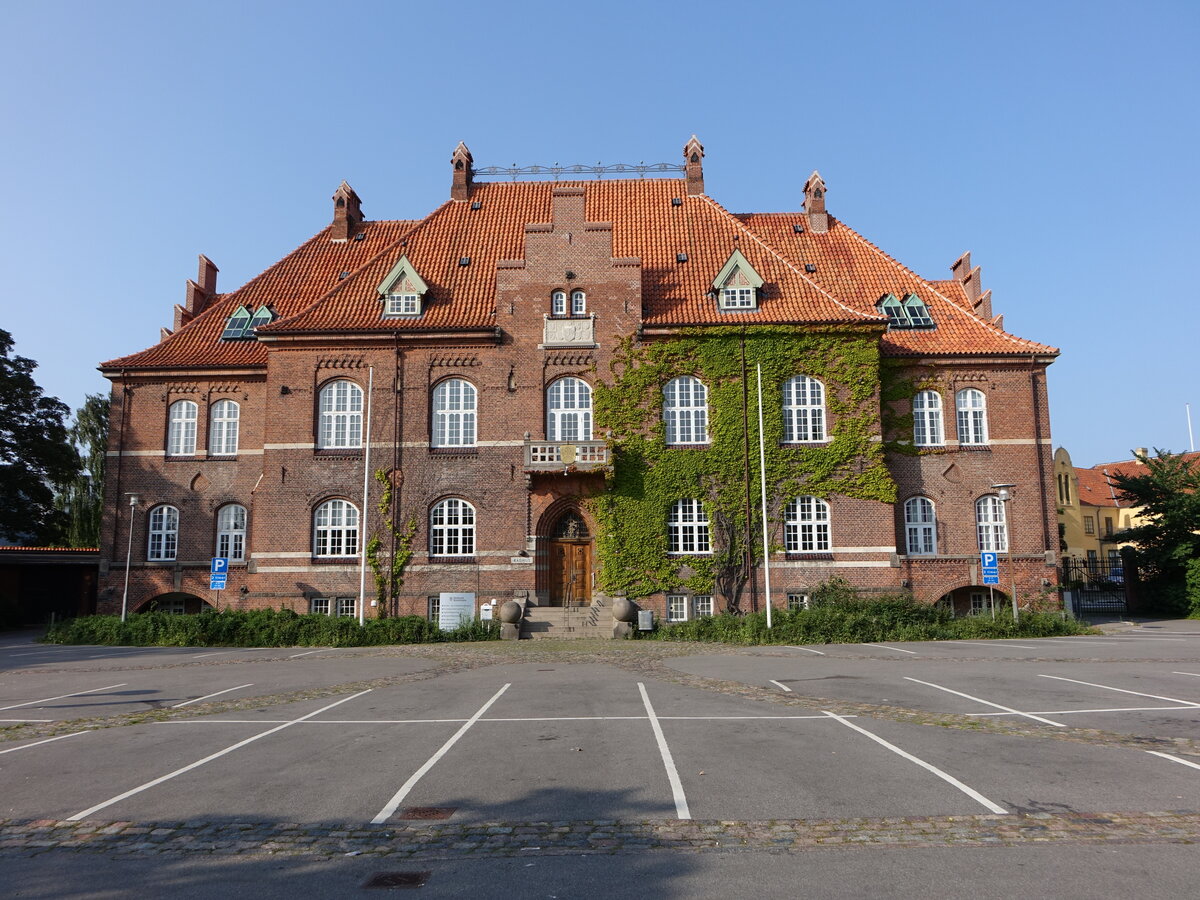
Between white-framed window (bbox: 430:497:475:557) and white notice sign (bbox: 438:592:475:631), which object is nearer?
white notice sign (bbox: 438:592:475:631)

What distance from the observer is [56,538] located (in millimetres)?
40094

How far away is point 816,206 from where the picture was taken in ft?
116

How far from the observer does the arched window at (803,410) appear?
29125 mm

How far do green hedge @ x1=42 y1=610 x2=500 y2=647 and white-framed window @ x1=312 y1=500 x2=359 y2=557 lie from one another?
3.94 meters

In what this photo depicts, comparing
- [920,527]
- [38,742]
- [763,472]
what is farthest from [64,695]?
[920,527]

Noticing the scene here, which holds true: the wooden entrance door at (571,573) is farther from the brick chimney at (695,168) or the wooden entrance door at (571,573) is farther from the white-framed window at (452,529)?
the brick chimney at (695,168)

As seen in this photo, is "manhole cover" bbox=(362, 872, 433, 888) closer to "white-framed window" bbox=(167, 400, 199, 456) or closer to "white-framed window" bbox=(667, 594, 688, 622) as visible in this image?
"white-framed window" bbox=(667, 594, 688, 622)

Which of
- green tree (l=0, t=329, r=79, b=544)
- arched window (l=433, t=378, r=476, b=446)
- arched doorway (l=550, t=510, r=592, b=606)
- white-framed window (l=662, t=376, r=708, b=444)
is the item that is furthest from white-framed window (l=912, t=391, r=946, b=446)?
green tree (l=0, t=329, r=79, b=544)

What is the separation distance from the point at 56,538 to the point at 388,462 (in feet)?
71.4

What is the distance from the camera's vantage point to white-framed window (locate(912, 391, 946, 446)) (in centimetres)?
3014

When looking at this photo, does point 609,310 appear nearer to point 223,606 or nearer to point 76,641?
point 223,606

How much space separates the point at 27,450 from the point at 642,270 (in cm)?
2839

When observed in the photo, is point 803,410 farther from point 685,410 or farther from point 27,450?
point 27,450

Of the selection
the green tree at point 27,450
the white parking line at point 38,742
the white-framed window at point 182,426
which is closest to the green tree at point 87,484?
the green tree at point 27,450
